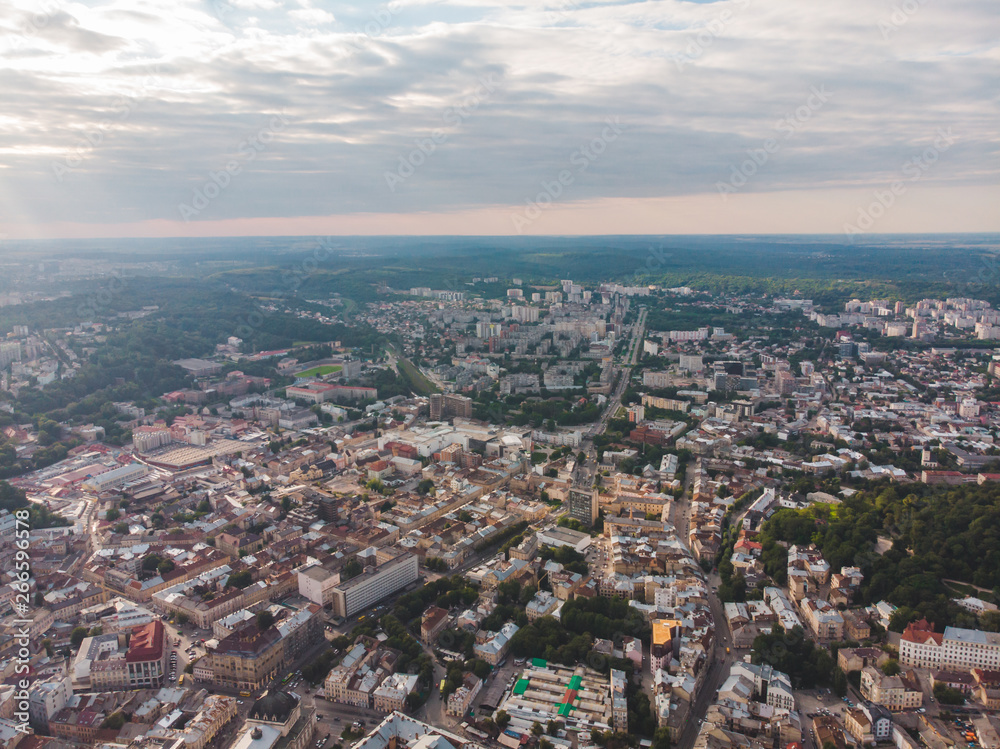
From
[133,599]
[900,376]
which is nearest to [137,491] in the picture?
[133,599]

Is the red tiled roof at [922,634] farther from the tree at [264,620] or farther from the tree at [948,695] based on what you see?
the tree at [264,620]

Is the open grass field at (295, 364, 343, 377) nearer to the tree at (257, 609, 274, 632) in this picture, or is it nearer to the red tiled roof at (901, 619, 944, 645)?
the tree at (257, 609, 274, 632)

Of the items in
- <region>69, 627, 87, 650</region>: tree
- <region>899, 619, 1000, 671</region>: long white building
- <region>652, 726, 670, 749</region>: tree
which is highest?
<region>899, 619, 1000, 671</region>: long white building

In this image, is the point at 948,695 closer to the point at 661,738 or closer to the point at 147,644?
the point at 661,738

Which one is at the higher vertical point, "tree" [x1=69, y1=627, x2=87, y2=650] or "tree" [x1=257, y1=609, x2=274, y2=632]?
"tree" [x1=257, y1=609, x2=274, y2=632]

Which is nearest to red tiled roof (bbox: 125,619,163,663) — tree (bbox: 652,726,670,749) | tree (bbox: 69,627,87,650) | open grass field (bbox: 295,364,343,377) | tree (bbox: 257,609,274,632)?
tree (bbox: 69,627,87,650)

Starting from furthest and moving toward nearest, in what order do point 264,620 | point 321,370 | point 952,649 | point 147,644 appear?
1. point 321,370
2. point 264,620
3. point 147,644
4. point 952,649

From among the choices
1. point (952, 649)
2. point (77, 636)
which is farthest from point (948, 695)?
point (77, 636)

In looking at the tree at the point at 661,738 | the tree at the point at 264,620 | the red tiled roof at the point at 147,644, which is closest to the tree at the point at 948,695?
the tree at the point at 661,738
